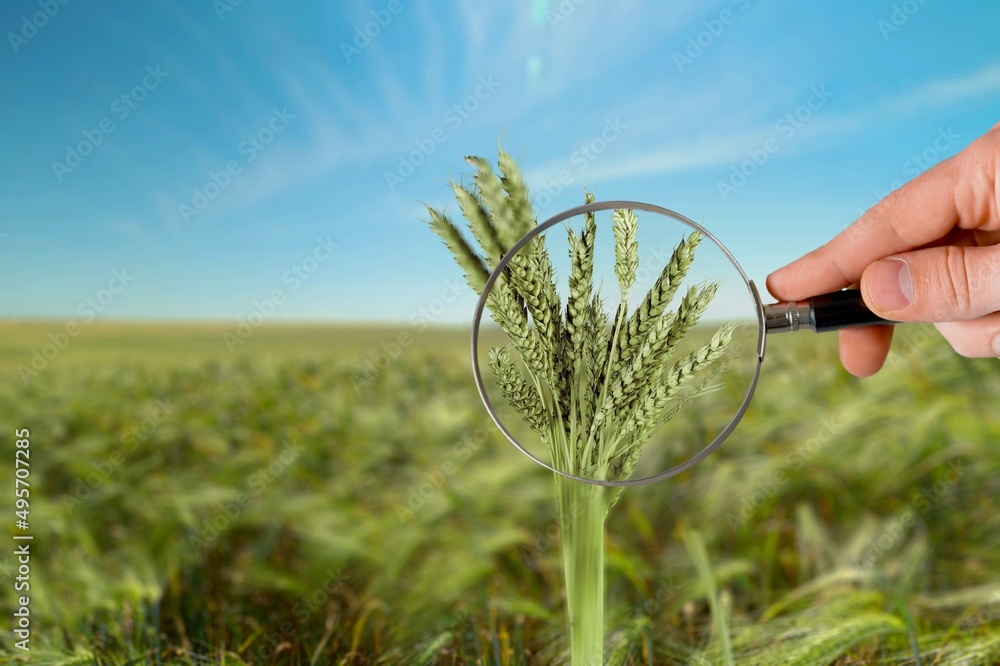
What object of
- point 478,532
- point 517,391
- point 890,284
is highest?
point 890,284

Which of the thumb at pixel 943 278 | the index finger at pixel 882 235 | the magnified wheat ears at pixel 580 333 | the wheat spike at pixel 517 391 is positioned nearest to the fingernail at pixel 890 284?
the thumb at pixel 943 278

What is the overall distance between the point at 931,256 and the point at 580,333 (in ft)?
1.58

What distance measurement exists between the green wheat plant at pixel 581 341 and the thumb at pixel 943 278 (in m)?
0.29

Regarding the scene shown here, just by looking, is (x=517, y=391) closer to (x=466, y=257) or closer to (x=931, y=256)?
(x=466, y=257)

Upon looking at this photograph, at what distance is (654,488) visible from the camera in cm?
194

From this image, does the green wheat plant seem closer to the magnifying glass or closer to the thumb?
the magnifying glass

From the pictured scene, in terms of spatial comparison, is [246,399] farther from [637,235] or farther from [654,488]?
[637,235]

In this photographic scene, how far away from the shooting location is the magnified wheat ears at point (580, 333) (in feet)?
Answer: 2.09

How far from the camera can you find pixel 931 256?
0.83 m

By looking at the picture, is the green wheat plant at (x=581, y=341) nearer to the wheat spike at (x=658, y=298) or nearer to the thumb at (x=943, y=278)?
the wheat spike at (x=658, y=298)

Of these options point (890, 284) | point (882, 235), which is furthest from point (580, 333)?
point (882, 235)

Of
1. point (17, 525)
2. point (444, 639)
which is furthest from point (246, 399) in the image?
point (444, 639)

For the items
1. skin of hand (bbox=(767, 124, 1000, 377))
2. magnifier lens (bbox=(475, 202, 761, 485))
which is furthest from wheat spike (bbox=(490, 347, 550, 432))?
skin of hand (bbox=(767, 124, 1000, 377))

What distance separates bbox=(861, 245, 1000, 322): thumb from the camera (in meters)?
0.80
